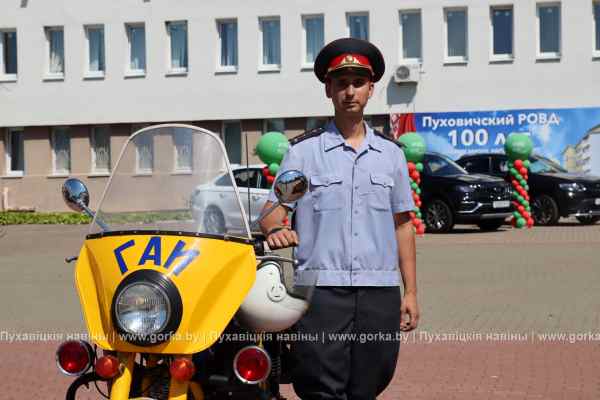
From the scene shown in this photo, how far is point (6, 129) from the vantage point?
131 feet

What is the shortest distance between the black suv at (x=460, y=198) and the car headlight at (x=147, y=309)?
65.2ft

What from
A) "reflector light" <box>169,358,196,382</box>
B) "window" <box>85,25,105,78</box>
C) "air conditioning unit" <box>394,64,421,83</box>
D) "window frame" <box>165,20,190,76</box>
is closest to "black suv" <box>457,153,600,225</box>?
"air conditioning unit" <box>394,64,421,83</box>

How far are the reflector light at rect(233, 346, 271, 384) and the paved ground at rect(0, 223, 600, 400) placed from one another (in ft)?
10.2

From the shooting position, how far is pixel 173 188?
4758 millimetres

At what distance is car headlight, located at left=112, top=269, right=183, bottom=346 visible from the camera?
3.96 meters

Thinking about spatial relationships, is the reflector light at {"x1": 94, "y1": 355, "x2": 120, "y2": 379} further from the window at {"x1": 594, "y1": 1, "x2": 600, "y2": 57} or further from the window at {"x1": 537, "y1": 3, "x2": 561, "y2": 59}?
the window at {"x1": 594, "y1": 1, "x2": 600, "y2": 57}

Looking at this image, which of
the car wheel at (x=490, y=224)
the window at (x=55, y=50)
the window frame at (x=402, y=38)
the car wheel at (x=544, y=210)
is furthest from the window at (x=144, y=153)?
the window at (x=55, y=50)

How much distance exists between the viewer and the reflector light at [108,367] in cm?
407

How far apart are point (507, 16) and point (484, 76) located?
215cm

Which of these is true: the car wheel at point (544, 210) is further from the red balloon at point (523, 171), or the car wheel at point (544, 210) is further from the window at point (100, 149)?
the window at point (100, 149)

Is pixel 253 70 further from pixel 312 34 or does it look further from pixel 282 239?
pixel 282 239

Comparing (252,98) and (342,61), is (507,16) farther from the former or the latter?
(342,61)

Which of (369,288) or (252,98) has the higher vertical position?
(252,98)

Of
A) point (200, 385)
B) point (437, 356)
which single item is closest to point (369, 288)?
point (200, 385)
